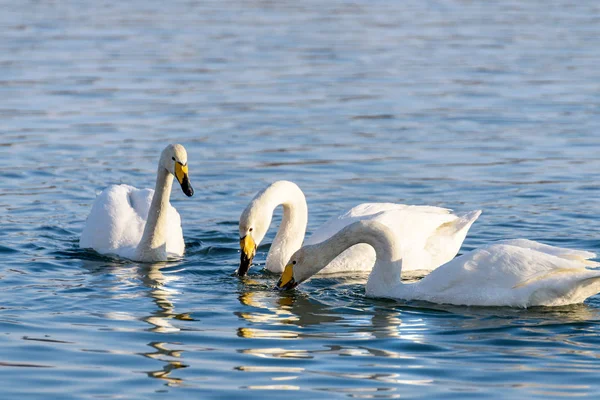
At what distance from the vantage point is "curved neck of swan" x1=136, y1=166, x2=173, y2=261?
1219cm

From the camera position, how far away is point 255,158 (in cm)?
1667

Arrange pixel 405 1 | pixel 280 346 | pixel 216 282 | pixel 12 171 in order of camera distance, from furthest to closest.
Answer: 1. pixel 405 1
2. pixel 12 171
3. pixel 216 282
4. pixel 280 346

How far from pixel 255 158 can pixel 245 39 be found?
10086 millimetres

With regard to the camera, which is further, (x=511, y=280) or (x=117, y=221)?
(x=117, y=221)

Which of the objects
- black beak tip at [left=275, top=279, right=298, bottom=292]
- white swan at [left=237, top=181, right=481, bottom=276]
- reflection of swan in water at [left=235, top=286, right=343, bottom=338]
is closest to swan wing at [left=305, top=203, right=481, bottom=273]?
A: white swan at [left=237, top=181, right=481, bottom=276]

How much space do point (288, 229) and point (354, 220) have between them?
745 mm

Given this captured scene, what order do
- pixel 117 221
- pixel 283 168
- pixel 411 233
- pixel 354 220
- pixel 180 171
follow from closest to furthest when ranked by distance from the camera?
pixel 354 220, pixel 411 233, pixel 180 171, pixel 117 221, pixel 283 168

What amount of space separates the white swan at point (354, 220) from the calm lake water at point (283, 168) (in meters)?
0.41

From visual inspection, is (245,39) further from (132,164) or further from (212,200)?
(212,200)

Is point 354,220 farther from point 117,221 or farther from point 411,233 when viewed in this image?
point 117,221

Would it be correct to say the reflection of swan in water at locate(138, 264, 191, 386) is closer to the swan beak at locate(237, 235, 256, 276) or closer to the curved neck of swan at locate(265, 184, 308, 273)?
the swan beak at locate(237, 235, 256, 276)

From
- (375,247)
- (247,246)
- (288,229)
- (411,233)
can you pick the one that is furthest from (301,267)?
(411,233)

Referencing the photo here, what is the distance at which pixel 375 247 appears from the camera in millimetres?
10500

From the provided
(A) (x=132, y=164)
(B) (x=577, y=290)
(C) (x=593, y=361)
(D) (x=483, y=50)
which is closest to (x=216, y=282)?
(B) (x=577, y=290)
